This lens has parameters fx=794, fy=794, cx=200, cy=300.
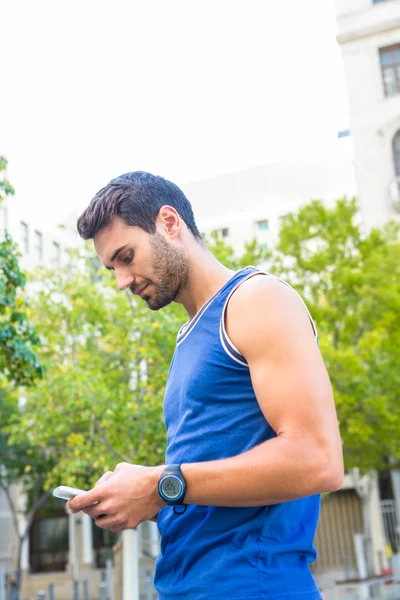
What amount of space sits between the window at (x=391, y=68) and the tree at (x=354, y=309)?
10.2m

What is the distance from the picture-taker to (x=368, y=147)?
98.6 feet

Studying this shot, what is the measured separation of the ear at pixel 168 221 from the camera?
213 cm

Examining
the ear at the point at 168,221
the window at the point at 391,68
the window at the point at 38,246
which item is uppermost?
the window at the point at 391,68

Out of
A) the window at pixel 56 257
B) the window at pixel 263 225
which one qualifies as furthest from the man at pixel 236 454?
the window at pixel 263 225

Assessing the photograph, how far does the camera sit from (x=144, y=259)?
2.11 meters

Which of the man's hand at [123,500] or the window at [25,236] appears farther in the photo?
the window at [25,236]

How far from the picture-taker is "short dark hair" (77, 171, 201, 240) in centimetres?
211

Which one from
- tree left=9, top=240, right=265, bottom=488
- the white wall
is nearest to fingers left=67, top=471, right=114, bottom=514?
tree left=9, top=240, right=265, bottom=488

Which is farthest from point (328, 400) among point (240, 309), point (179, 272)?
point (179, 272)

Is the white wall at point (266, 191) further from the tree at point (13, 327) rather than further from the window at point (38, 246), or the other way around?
the tree at point (13, 327)

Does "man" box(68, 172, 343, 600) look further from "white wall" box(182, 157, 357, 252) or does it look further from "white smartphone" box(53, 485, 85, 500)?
"white wall" box(182, 157, 357, 252)

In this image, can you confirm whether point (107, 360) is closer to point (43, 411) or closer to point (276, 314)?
point (43, 411)

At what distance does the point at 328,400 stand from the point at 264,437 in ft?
0.61

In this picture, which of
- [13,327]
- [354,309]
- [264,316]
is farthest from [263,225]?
[264,316]
